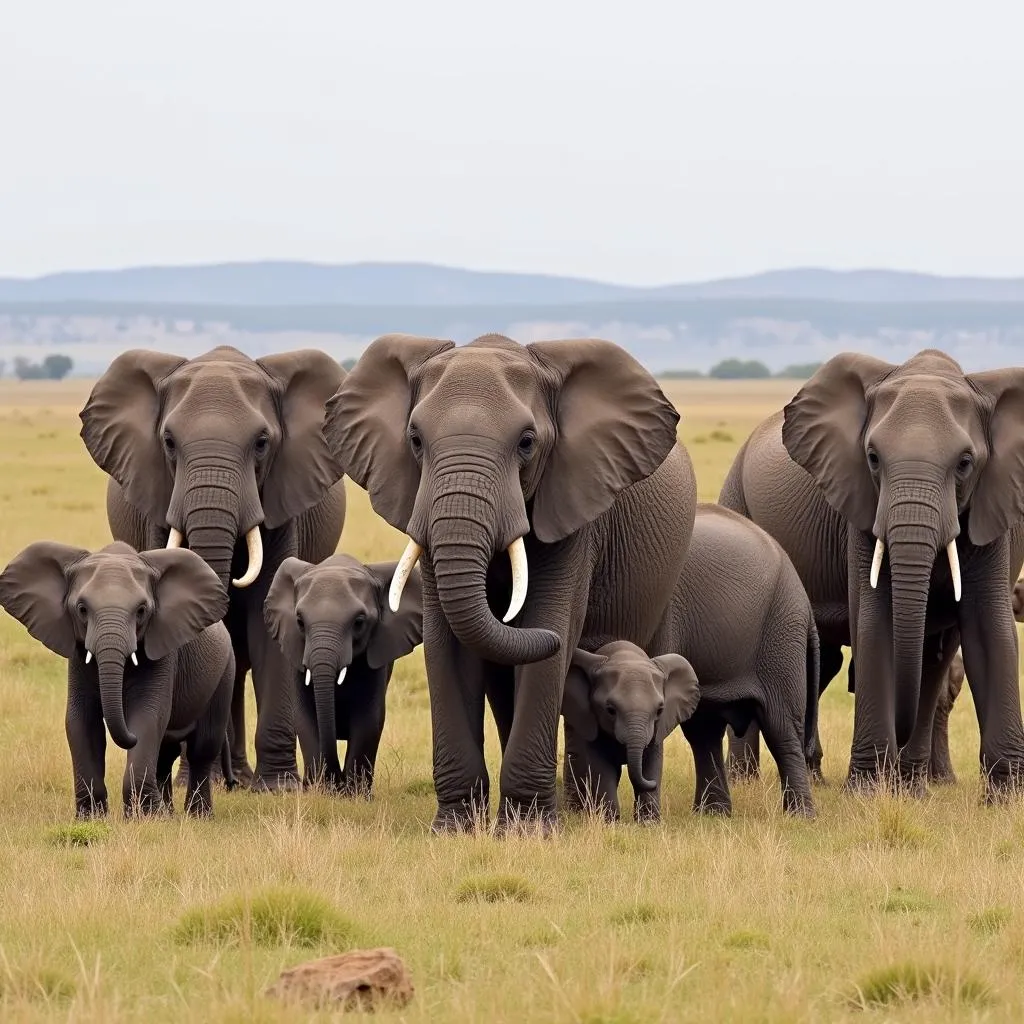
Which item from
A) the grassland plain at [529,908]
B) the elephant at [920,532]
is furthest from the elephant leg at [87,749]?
the elephant at [920,532]

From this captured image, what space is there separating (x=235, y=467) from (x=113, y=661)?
95.6 inches

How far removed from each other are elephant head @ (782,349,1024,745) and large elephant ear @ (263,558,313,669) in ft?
9.96

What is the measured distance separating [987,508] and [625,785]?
2657 millimetres

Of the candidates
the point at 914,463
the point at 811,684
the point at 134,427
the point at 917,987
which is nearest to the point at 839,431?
the point at 914,463

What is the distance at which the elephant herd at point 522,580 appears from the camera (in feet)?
32.6

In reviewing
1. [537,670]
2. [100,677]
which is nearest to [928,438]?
[537,670]

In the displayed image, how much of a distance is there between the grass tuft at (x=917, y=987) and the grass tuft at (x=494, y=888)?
78.0 inches

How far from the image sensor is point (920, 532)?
35.5ft

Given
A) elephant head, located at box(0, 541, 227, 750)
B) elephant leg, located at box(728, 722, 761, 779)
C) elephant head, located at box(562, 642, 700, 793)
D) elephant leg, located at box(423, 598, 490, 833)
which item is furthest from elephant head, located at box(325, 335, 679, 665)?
elephant leg, located at box(728, 722, 761, 779)

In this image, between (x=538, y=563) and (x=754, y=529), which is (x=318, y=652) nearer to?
(x=538, y=563)

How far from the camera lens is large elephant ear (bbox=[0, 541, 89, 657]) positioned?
10.4m

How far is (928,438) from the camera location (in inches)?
430

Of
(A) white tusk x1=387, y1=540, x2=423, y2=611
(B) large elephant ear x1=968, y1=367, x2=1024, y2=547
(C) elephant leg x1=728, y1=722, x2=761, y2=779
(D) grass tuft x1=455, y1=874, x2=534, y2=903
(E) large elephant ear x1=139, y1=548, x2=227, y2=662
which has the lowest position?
(C) elephant leg x1=728, y1=722, x2=761, y2=779

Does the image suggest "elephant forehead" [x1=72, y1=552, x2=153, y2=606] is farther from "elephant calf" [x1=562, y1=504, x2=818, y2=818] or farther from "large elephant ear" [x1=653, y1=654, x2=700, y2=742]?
"large elephant ear" [x1=653, y1=654, x2=700, y2=742]
